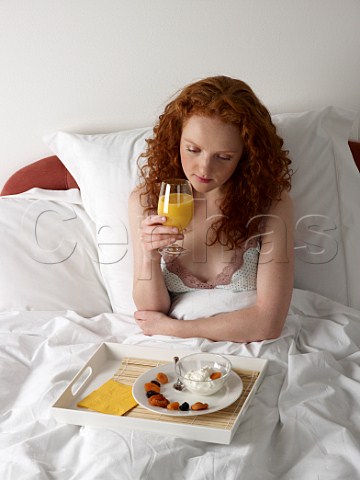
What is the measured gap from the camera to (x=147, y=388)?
1.75 m

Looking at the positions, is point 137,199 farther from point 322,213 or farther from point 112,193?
point 322,213

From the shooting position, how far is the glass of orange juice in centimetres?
189

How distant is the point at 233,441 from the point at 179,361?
0.89 ft

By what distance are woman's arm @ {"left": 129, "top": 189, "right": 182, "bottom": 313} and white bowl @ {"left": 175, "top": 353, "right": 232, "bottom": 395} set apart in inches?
13.6

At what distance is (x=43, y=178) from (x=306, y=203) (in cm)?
92

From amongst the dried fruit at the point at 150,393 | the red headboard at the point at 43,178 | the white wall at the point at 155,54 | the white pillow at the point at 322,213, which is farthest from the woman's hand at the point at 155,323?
the white wall at the point at 155,54

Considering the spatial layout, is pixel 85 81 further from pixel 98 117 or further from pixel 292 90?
pixel 292 90

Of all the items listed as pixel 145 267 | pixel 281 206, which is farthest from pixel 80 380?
pixel 281 206

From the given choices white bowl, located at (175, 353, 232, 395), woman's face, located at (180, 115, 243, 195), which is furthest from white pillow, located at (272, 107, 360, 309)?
white bowl, located at (175, 353, 232, 395)

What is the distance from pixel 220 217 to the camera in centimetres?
216

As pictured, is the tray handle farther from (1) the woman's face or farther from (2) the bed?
(1) the woman's face

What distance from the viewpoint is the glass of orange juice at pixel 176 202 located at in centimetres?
189

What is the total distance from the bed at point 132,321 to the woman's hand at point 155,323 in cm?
3

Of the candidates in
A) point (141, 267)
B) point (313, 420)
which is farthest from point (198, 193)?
point (313, 420)
